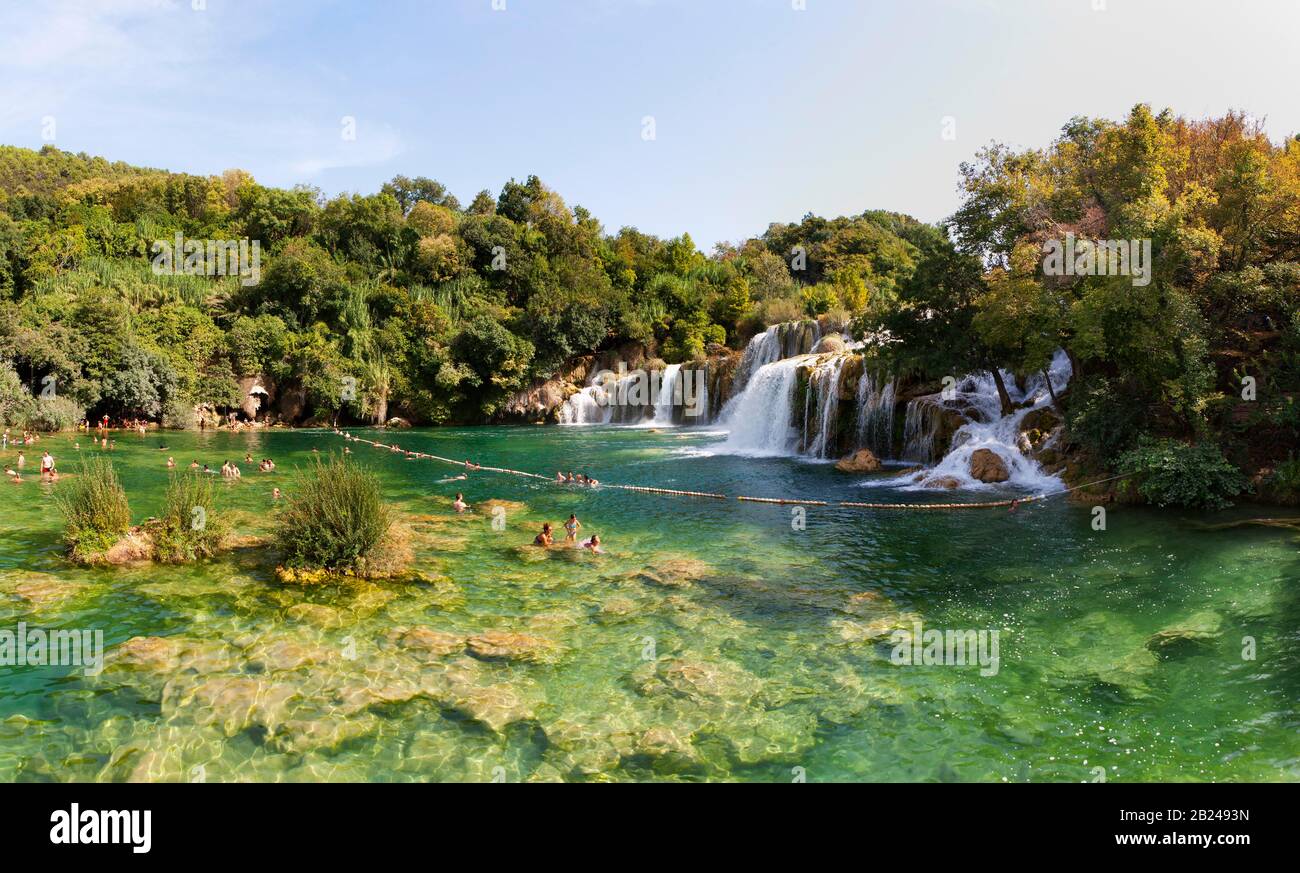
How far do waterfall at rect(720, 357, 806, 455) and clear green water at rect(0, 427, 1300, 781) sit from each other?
12.7 m

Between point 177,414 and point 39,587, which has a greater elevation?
point 177,414

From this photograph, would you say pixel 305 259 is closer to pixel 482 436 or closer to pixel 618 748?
pixel 482 436

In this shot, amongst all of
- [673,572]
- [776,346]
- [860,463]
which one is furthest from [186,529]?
[776,346]

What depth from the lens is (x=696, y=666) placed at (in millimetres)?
7719

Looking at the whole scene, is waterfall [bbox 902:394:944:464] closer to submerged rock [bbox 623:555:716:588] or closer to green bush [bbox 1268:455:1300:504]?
green bush [bbox 1268:455:1300:504]

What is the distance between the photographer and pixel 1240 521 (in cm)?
1253

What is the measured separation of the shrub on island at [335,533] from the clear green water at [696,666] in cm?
52

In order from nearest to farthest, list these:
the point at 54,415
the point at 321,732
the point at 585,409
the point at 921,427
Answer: the point at 321,732, the point at 921,427, the point at 54,415, the point at 585,409

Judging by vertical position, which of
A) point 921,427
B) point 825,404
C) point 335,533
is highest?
point 825,404

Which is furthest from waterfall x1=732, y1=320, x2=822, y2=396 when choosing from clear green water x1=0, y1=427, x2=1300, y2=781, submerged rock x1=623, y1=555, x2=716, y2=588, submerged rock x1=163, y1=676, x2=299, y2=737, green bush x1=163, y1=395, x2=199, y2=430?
green bush x1=163, y1=395, x2=199, y2=430

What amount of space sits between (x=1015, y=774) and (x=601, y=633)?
4.86m

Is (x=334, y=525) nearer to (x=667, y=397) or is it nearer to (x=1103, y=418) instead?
(x=1103, y=418)

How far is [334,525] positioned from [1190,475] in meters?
16.1

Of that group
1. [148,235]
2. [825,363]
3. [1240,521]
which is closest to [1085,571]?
[1240,521]
